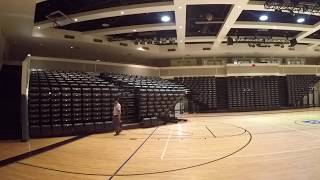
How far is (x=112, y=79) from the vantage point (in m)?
14.4

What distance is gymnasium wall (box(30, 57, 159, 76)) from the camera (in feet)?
49.2

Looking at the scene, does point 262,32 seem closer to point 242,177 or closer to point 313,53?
point 313,53

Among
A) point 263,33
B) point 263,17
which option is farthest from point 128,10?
point 263,33

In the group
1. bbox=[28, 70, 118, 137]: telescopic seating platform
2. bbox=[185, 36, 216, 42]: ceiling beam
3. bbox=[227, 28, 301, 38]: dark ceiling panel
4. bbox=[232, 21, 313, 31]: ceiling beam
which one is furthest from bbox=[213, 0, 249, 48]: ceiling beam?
bbox=[28, 70, 118, 137]: telescopic seating platform

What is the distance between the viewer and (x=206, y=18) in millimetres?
12250

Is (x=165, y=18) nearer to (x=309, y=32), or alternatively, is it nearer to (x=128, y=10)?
(x=128, y=10)

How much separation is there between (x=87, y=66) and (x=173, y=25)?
7.01 meters

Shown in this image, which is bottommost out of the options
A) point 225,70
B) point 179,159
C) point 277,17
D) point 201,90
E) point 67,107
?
point 179,159

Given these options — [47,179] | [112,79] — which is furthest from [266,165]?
[112,79]

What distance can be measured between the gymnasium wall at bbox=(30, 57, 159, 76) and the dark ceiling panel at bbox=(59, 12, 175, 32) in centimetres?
319

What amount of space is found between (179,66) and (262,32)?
6459mm

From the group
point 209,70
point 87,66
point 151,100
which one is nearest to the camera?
point 151,100

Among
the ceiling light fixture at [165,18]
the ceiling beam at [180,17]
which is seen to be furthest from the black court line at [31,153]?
the ceiling light fixture at [165,18]

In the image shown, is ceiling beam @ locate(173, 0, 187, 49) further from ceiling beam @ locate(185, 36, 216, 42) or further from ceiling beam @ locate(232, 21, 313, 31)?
ceiling beam @ locate(232, 21, 313, 31)
